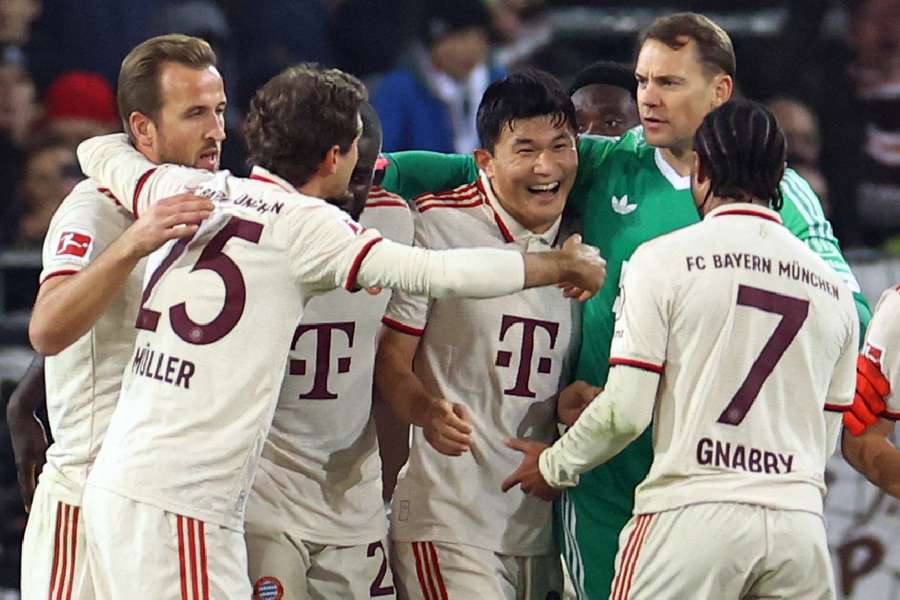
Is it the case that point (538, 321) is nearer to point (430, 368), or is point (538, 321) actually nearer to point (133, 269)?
point (430, 368)

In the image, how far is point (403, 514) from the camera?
4391mm

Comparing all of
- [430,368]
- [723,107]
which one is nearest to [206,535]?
[430,368]

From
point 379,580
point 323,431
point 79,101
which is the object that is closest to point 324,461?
point 323,431

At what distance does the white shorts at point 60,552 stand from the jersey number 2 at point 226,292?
0.64 metres

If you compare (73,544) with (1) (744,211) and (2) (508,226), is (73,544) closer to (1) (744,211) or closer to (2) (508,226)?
(2) (508,226)

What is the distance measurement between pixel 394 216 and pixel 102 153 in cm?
82

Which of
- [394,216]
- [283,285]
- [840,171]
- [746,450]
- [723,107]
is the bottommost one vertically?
[746,450]

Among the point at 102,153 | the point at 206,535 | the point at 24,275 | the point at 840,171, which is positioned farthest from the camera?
the point at 840,171

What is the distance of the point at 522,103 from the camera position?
4.31 metres

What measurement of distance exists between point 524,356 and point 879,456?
1.03 m

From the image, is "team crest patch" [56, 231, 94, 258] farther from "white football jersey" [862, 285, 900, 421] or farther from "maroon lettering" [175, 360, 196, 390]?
"white football jersey" [862, 285, 900, 421]

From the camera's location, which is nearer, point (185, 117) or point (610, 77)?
point (185, 117)

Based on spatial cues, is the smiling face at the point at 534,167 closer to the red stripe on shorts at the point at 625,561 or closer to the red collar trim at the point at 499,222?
the red collar trim at the point at 499,222

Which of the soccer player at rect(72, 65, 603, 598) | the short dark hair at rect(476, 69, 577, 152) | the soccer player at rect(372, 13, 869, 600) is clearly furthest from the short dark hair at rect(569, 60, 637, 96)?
the soccer player at rect(72, 65, 603, 598)
